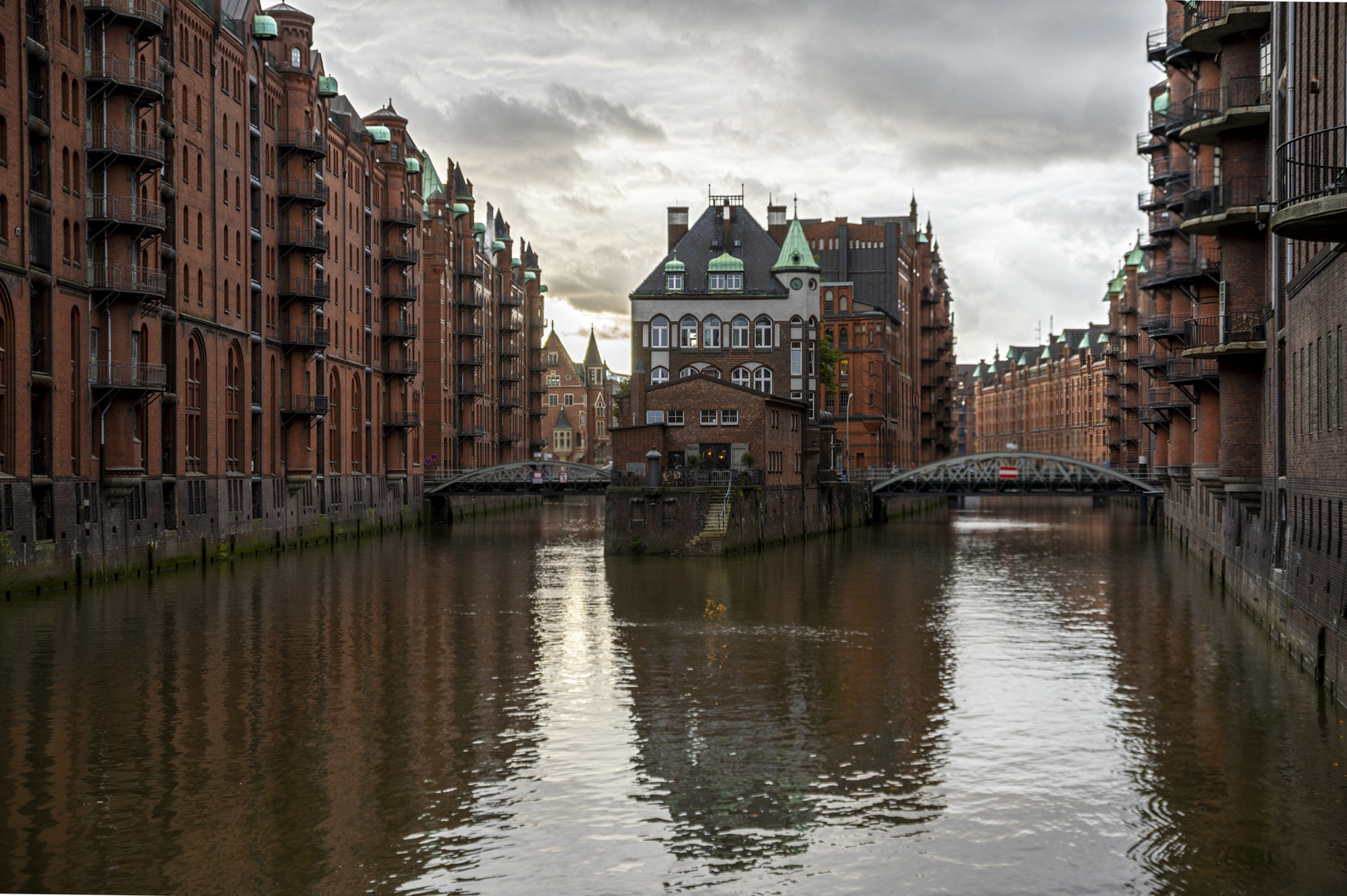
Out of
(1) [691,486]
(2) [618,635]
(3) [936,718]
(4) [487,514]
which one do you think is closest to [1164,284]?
(1) [691,486]

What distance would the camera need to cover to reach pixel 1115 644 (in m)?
35.8

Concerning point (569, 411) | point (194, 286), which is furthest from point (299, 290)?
point (569, 411)

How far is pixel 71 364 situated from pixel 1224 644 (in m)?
36.7

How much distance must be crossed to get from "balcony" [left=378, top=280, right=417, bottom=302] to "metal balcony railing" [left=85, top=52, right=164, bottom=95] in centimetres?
3904


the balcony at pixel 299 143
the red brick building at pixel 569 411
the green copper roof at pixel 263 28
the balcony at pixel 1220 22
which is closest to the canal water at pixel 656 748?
the balcony at pixel 1220 22

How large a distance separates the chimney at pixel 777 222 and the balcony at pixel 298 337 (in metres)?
41.2

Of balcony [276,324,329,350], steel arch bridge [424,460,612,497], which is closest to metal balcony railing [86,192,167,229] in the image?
balcony [276,324,329,350]

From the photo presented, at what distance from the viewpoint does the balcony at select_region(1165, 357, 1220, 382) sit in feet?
158

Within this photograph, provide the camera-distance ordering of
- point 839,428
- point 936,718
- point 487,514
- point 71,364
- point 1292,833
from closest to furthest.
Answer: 1. point 1292,833
2. point 936,718
3. point 71,364
4. point 487,514
5. point 839,428

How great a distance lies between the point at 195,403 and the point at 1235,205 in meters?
41.3

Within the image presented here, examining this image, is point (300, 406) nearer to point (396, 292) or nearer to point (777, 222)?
point (396, 292)

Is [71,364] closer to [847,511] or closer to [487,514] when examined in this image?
[847,511]

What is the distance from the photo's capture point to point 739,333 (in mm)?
89938

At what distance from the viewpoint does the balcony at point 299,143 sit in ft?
228
